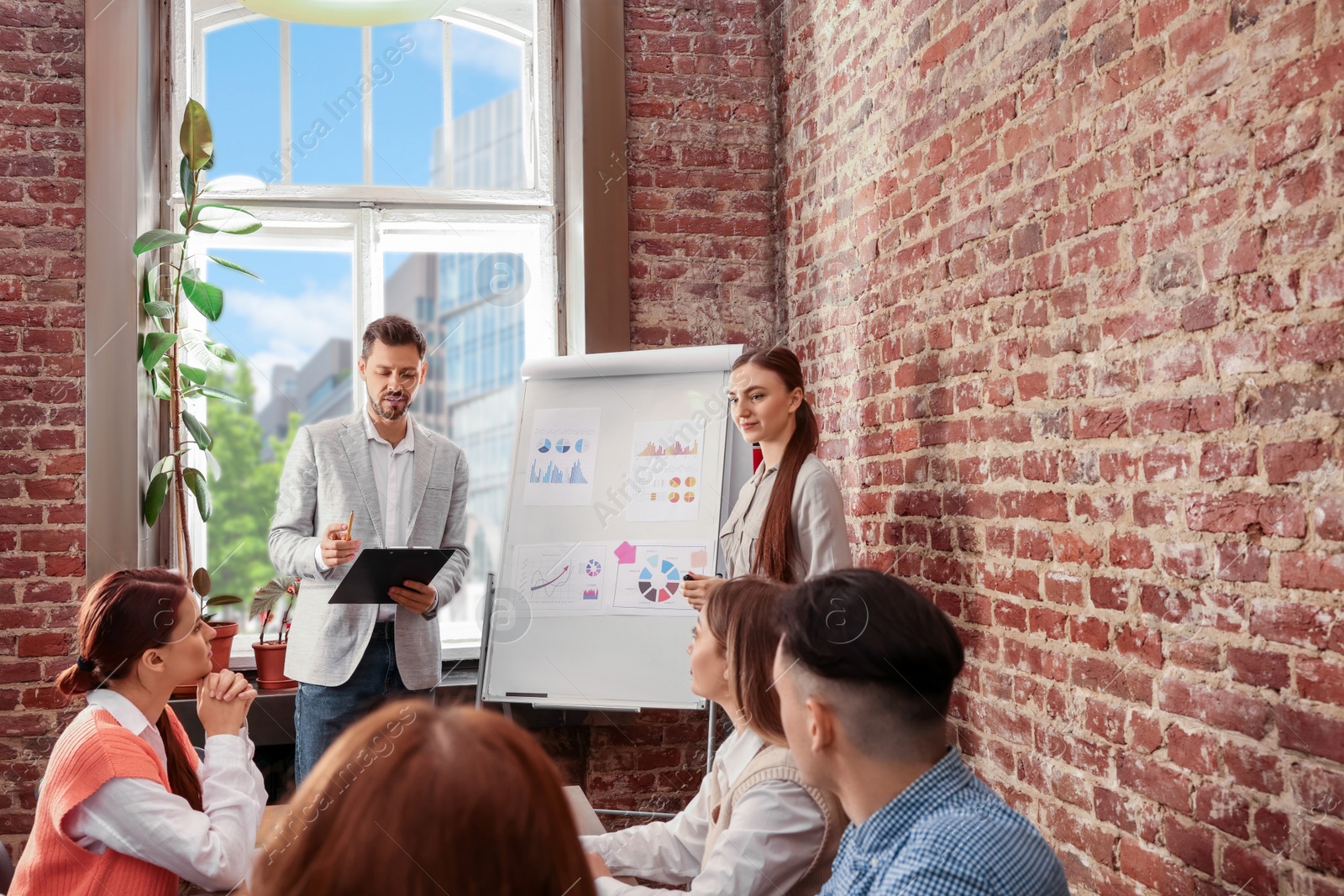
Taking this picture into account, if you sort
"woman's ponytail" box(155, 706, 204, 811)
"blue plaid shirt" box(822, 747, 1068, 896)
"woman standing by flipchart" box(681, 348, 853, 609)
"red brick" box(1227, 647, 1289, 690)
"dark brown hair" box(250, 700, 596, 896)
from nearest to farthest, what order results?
"dark brown hair" box(250, 700, 596, 896) < "blue plaid shirt" box(822, 747, 1068, 896) < "red brick" box(1227, 647, 1289, 690) < "woman's ponytail" box(155, 706, 204, 811) < "woman standing by flipchart" box(681, 348, 853, 609)

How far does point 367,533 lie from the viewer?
2.87 metres

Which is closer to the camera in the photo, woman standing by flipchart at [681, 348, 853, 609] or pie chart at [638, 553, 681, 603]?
woman standing by flipchart at [681, 348, 853, 609]

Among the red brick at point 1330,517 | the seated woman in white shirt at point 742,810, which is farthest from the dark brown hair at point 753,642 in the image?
the red brick at point 1330,517

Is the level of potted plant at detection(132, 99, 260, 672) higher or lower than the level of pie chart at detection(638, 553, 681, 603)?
higher

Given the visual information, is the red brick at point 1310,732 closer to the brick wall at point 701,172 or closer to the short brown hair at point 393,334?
the short brown hair at point 393,334

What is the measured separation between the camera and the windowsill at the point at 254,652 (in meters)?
3.52

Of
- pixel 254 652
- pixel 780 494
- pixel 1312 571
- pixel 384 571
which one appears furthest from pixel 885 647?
pixel 254 652

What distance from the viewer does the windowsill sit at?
11.6ft

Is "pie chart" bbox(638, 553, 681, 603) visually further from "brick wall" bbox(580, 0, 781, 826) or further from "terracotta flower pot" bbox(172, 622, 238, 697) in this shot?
"terracotta flower pot" bbox(172, 622, 238, 697)

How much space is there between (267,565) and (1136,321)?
3013 millimetres

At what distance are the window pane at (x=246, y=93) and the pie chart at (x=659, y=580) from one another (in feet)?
6.67

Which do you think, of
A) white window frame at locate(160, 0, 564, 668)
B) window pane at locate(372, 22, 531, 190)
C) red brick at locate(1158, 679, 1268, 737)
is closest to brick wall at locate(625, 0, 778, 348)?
white window frame at locate(160, 0, 564, 668)

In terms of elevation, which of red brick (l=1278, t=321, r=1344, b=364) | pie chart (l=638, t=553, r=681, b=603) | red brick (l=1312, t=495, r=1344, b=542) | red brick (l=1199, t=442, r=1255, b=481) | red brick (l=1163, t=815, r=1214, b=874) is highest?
red brick (l=1278, t=321, r=1344, b=364)

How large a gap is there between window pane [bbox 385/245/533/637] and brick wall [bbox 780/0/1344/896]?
1629mm
